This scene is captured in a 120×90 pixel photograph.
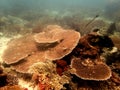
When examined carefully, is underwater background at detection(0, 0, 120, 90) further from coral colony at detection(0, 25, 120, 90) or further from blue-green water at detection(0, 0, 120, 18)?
blue-green water at detection(0, 0, 120, 18)

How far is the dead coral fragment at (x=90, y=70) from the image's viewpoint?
5.80 metres

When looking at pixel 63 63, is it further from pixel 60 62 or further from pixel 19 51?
pixel 19 51

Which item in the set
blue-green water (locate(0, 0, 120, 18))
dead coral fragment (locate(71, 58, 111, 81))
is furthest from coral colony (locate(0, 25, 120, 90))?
blue-green water (locate(0, 0, 120, 18))

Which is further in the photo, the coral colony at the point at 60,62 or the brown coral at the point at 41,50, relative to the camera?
the brown coral at the point at 41,50

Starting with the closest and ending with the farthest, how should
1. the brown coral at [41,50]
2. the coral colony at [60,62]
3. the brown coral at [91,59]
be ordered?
the coral colony at [60,62], the brown coral at [91,59], the brown coral at [41,50]

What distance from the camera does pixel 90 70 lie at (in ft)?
19.7

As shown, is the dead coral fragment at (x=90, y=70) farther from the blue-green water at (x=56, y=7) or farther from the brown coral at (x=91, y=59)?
the blue-green water at (x=56, y=7)

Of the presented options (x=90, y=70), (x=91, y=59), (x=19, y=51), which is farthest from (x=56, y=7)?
(x=90, y=70)

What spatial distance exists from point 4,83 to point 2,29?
10200 mm

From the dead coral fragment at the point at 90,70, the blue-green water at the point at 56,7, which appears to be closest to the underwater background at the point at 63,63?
the dead coral fragment at the point at 90,70

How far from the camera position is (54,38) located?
807 cm

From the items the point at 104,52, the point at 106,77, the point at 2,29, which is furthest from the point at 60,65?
the point at 2,29

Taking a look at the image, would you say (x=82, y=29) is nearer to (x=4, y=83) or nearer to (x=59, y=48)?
(x=59, y=48)

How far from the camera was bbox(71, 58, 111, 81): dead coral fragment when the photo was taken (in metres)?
5.80
